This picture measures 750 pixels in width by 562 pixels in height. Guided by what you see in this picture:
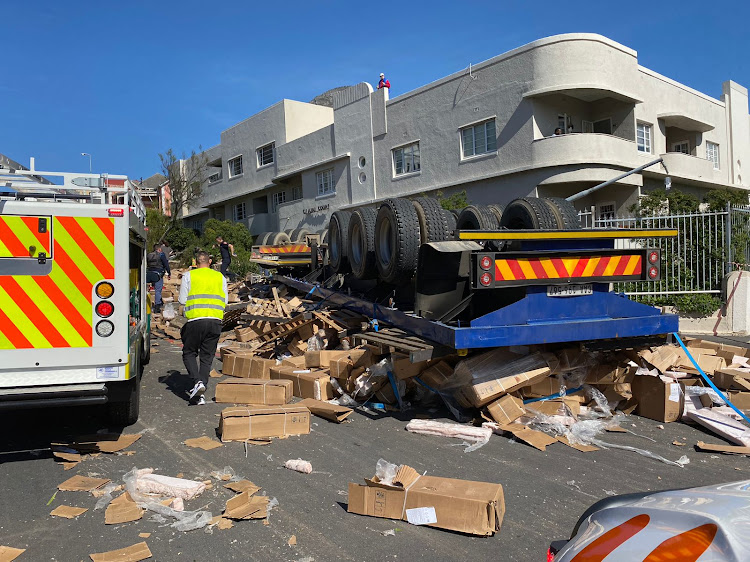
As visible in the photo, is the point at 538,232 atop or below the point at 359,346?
atop

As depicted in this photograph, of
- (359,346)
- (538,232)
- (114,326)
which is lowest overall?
(359,346)

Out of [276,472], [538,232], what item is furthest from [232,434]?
[538,232]

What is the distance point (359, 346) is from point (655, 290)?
303 inches

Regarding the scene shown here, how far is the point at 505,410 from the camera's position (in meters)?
5.60

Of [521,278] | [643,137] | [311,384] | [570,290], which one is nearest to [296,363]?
[311,384]

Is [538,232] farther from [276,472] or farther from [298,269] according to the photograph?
[298,269]

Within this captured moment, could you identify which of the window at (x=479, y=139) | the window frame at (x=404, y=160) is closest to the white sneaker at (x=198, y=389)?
the window at (x=479, y=139)

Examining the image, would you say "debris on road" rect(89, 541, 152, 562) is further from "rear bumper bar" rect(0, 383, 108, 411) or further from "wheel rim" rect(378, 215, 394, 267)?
"wheel rim" rect(378, 215, 394, 267)

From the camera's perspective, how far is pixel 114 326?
4852 millimetres

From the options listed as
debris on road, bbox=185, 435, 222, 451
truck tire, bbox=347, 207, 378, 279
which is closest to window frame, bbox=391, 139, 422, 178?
truck tire, bbox=347, 207, 378, 279

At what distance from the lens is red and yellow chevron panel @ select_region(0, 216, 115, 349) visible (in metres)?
4.66

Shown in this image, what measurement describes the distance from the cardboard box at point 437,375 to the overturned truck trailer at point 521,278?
41 cm

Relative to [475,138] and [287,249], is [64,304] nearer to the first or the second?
[287,249]

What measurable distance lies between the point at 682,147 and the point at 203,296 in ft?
88.7
